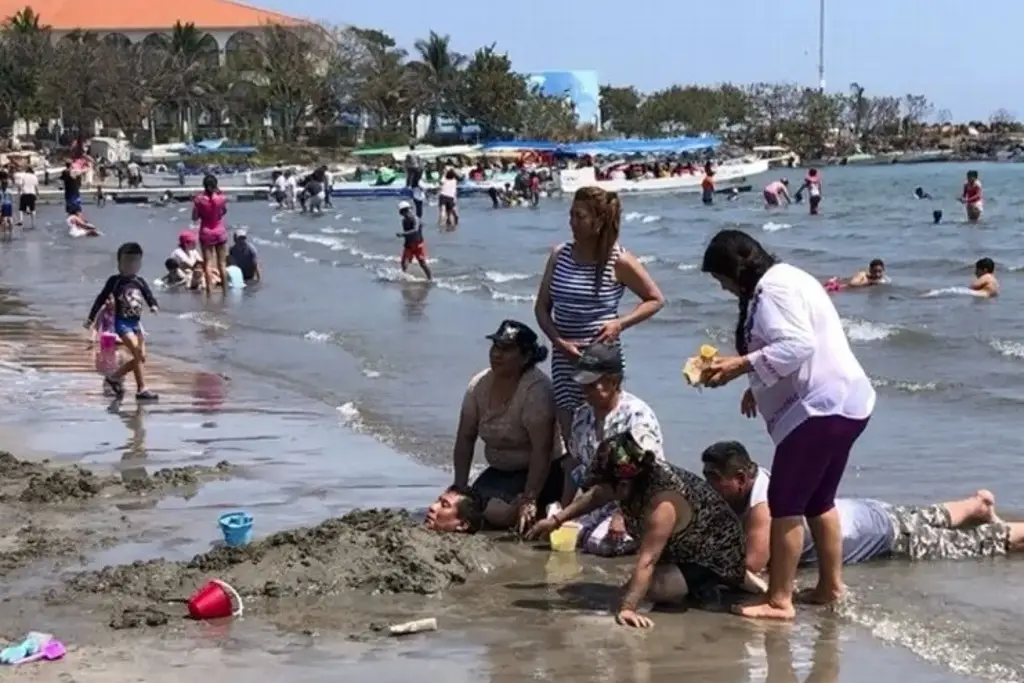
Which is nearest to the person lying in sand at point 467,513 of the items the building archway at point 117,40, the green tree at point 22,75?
the green tree at point 22,75

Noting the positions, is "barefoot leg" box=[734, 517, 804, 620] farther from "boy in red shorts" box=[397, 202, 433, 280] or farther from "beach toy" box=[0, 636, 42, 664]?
"boy in red shorts" box=[397, 202, 433, 280]

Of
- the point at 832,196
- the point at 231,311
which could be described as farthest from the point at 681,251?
the point at 832,196

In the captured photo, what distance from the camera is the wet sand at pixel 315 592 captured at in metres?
5.16

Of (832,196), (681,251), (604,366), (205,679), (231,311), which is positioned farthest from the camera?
(832,196)

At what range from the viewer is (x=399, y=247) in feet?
105

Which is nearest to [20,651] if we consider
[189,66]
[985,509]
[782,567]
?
[782,567]

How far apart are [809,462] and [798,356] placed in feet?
1.53

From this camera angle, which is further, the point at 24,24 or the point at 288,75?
the point at 24,24

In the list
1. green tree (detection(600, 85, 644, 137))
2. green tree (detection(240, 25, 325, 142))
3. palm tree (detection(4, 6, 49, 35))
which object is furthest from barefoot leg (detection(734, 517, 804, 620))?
green tree (detection(600, 85, 644, 137))

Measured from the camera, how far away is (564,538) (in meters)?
6.75

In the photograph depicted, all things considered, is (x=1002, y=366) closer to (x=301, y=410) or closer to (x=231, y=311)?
(x=301, y=410)

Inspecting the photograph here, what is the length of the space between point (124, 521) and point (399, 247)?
25.0 metres

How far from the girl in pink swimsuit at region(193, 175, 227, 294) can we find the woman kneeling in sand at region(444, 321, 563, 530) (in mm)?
12440

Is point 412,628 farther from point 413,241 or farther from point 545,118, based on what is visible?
point 545,118
